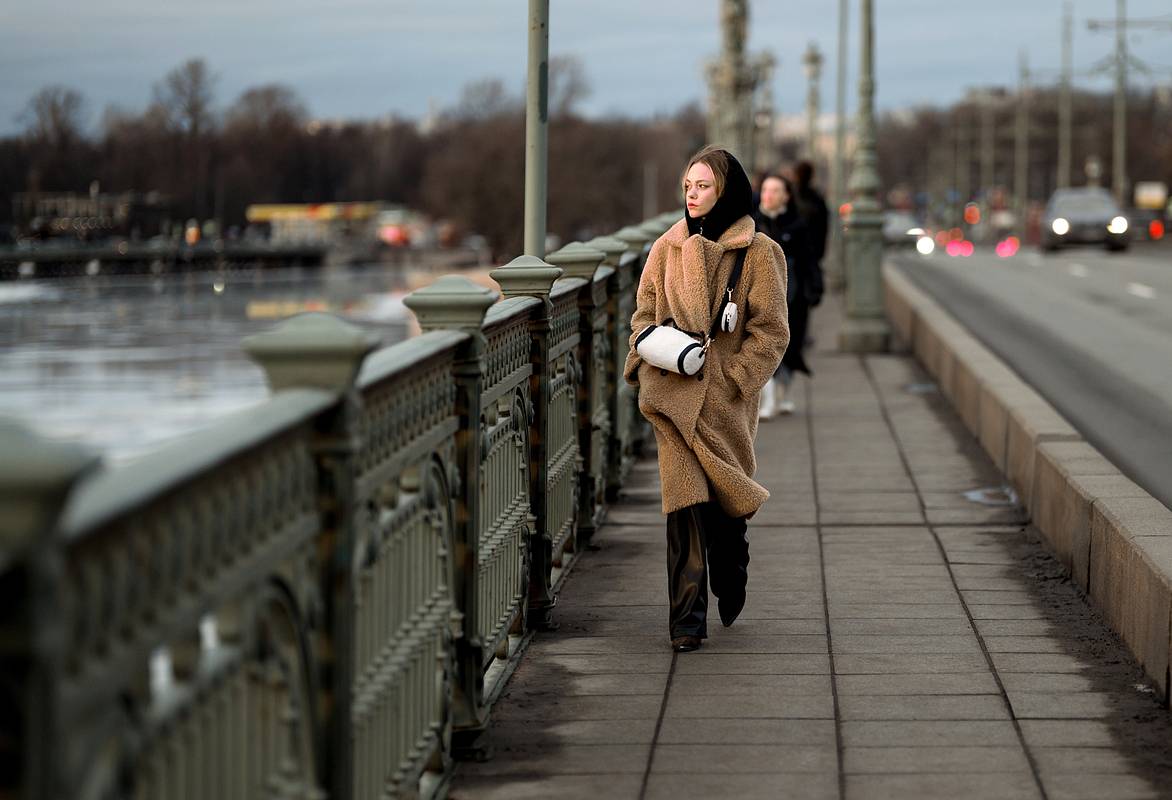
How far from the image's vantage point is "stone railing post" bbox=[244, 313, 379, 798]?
12.3 ft

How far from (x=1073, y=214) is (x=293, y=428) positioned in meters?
47.6

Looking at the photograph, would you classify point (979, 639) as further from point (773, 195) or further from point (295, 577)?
point (773, 195)

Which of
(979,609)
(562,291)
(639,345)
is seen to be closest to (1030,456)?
(979,609)

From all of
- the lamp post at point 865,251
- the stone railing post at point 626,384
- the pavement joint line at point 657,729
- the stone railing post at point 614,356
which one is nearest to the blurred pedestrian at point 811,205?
the stone railing post at point 626,384

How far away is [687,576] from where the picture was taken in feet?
22.4

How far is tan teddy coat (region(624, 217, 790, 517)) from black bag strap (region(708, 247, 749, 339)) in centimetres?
2

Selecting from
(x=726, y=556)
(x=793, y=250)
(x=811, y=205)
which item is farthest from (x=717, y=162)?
(x=811, y=205)

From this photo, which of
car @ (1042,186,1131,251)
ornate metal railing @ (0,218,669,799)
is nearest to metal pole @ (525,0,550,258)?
ornate metal railing @ (0,218,669,799)

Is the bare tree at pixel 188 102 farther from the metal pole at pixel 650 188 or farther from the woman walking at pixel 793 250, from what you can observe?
the woman walking at pixel 793 250

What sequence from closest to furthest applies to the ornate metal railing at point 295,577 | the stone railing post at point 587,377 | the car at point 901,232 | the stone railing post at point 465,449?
the ornate metal railing at point 295,577
the stone railing post at point 465,449
the stone railing post at point 587,377
the car at point 901,232

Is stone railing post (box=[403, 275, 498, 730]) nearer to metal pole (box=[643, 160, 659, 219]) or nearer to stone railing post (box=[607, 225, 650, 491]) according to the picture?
stone railing post (box=[607, 225, 650, 491])

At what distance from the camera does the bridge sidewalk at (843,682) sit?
207 inches

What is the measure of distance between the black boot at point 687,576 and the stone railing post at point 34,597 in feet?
15.2

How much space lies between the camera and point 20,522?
211cm
